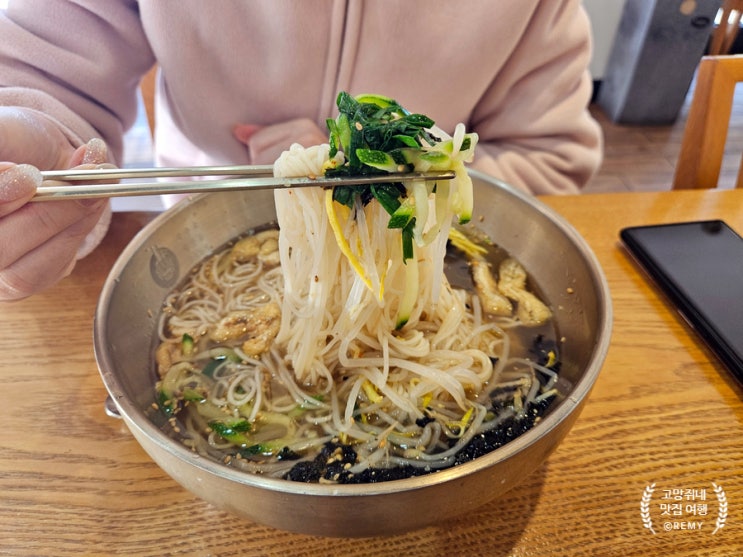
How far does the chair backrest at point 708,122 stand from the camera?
1.81m

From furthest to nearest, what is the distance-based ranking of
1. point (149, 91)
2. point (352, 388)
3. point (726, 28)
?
point (726, 28) → point (149, 91) → point (352, 388)

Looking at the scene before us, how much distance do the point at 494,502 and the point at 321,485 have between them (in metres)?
0.45

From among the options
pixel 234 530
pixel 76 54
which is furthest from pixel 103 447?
pixel 76 54

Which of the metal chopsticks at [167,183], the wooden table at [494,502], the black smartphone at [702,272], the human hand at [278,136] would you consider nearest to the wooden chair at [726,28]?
the black smartphone at [702,272]

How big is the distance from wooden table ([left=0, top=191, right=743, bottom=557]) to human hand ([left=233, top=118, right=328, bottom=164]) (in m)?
0.75

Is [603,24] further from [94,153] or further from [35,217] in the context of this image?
[35,217]

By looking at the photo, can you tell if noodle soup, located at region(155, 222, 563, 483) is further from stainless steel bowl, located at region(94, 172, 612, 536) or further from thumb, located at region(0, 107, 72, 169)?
thumb, located at region(0, 107, 72, 169)

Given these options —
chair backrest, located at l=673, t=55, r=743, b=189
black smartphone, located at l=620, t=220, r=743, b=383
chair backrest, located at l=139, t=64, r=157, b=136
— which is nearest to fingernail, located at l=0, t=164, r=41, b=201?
black smartphone, located at l=620, t=220, r=743, b=383

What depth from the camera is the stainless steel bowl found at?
30.8 inches

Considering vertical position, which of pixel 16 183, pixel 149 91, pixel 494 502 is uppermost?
pixel 16 183

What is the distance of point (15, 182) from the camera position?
0.90 metres

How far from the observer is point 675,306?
1.46 metres

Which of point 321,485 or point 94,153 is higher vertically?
point 94,153

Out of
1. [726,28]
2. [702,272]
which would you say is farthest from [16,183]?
[726,28]
